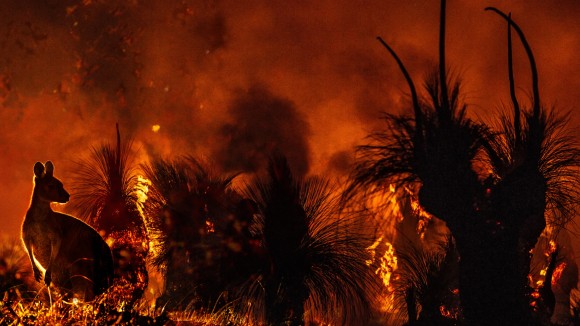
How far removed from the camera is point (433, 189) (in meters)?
10.7

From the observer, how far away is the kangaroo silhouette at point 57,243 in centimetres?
962

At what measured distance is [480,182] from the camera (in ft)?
35.3

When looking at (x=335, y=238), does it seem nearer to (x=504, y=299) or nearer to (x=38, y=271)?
(x=504, y=299)

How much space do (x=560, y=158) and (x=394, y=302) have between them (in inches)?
177

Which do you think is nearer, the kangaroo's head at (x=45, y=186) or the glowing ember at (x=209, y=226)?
the kangaroo's head at (x=45, y=186)

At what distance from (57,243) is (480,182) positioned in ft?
18.4

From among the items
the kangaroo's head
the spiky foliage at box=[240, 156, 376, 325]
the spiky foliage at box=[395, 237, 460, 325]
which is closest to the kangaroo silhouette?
the kangaroo's head

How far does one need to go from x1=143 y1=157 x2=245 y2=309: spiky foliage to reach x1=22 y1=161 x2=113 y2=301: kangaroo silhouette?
11.0 feet

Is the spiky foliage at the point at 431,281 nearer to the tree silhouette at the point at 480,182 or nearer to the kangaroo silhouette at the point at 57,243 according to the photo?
the tree silhouette at the point at 480,182

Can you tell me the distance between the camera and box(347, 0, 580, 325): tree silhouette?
1039cm

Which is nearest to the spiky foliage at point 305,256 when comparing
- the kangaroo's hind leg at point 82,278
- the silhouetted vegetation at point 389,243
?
the silhouetted vegetation at point 389,243

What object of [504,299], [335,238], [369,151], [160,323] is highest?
[369,151]

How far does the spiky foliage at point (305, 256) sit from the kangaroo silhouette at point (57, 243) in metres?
2.68

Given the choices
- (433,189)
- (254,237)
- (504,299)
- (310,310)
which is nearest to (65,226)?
(254,237)
